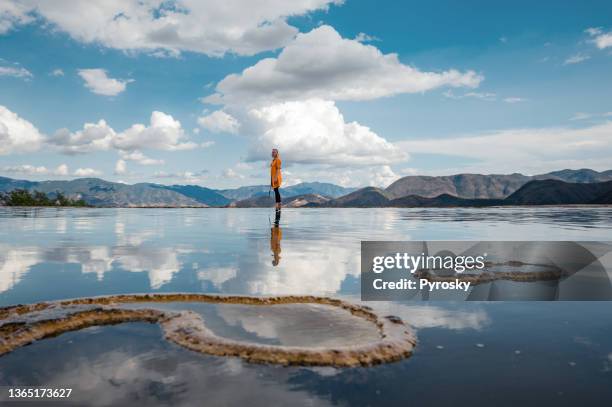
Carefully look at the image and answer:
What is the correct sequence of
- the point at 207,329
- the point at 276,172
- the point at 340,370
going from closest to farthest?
the point at 340,370, the point at 207,329, the point at 276,172

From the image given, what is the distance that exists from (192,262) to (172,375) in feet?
26.7

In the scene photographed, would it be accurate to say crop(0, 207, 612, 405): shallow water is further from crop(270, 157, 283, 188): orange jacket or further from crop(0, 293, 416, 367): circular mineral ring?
crop(270, 157, 283, 188): orange jacket

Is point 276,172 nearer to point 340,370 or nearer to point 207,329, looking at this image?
point 207,329

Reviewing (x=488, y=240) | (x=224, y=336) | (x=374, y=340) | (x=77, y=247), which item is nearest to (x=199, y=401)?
(x=224, y=336)

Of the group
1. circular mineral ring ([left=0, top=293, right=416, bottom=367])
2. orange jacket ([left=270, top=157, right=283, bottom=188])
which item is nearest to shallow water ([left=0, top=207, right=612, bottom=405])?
circular mineral ring ([left=0, top=293, right=416, bottom=367])

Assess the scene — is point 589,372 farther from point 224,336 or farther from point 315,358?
point 224,336

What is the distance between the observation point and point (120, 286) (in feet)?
30.2

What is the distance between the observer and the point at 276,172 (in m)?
32.3

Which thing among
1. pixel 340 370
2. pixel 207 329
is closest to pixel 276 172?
pixel 207 329

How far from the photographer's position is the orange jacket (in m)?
32.2

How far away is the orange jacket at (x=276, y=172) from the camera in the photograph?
Answer: 32.2m

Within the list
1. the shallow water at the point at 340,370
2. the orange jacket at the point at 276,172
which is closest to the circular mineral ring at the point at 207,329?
the shallow water at the point at 340,370

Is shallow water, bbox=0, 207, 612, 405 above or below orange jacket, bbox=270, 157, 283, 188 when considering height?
below

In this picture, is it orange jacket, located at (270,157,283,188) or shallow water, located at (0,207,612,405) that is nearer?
shallow water, located at (0,207,612,405)
